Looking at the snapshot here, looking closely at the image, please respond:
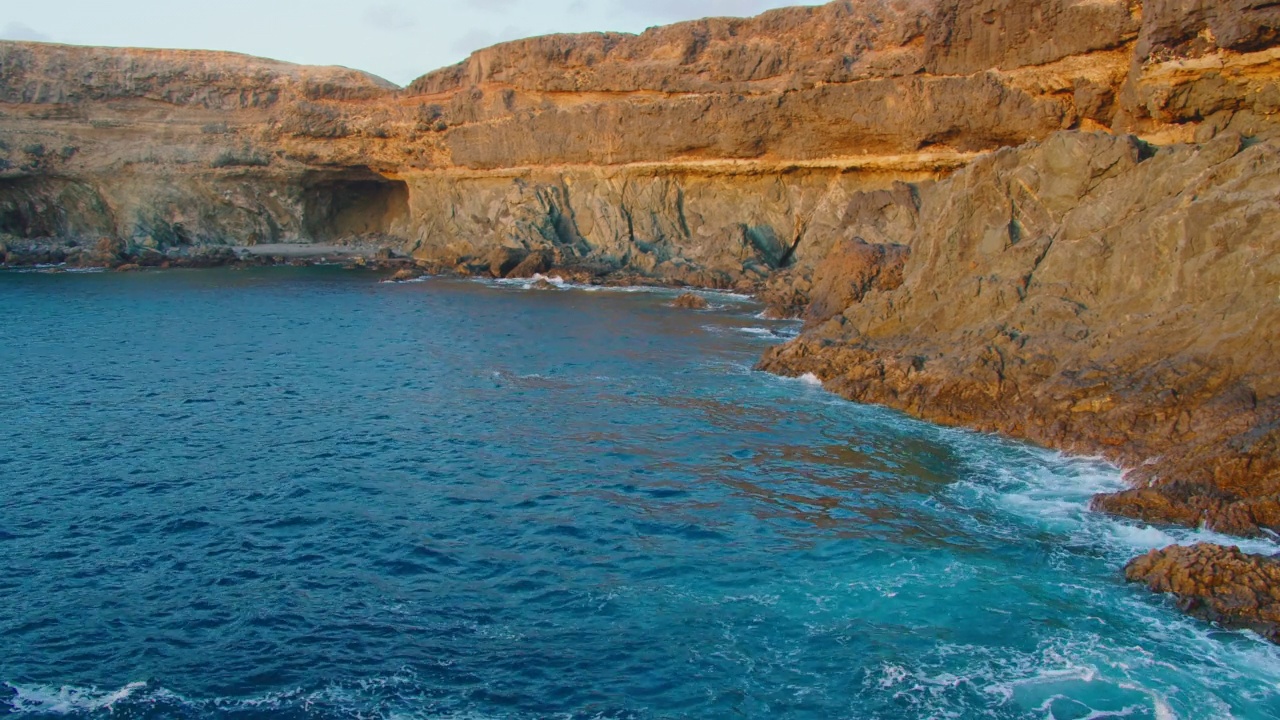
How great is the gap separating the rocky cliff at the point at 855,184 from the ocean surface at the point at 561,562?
82.1 inches

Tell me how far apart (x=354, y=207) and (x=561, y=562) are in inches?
2414

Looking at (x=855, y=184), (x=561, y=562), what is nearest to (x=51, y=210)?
(x=855, y=184)

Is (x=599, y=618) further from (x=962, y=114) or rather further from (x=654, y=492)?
(x=962, y=114)

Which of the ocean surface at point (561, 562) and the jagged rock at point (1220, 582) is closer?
the ocean surface at point (561, 562)

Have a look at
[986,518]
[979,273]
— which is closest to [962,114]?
[979,273]

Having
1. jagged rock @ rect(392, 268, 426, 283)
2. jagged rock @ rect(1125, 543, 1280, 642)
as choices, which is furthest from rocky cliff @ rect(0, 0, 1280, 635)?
jagged rock @ rect(392, 268, 426, 283)

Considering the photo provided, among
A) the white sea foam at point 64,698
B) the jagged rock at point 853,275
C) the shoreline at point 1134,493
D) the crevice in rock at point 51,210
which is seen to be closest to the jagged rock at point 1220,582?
the shoreline at point 1134,493

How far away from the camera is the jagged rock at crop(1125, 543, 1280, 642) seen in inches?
419

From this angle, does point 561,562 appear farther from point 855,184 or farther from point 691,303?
point 855,184

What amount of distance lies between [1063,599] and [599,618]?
5.62 meters

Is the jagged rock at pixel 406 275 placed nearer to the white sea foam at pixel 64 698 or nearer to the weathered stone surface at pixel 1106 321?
the weathered stone surface at pixel 1106 321

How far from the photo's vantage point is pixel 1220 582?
437 inches

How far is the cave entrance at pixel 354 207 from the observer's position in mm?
65000

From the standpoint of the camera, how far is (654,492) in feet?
51.2
